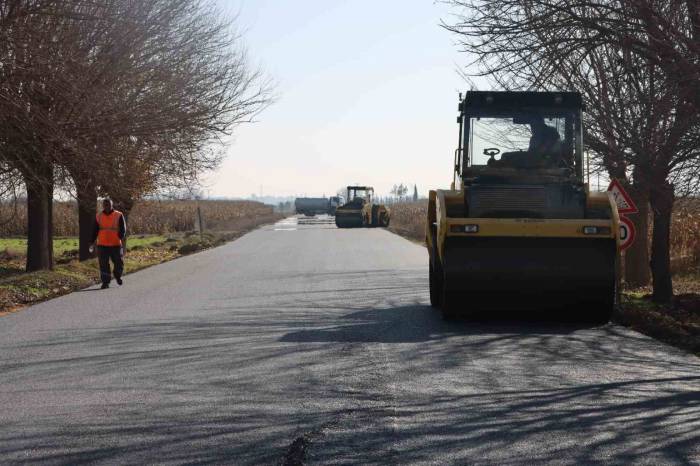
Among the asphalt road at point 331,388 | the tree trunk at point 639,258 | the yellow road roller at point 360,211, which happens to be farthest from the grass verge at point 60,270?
the yellow road roller at point 360,211

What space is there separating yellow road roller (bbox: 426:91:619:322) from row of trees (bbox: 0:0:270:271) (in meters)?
5.51

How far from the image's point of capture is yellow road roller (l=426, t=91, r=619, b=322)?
12.3 metres

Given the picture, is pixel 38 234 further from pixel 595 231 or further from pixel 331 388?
pixel 331 388

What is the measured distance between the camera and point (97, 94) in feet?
52.7

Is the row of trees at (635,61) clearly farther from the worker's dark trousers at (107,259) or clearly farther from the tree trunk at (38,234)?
the tree trunk at (38,234)

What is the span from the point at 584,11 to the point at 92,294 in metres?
9.97

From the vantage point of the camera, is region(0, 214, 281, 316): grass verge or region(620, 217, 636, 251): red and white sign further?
region(0, 214, 281, 316): grass verge

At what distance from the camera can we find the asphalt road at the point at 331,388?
20.5 feet

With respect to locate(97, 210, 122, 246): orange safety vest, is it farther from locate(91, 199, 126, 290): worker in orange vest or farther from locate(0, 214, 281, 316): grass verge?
locate(0, 214, 281, 316): grass verge

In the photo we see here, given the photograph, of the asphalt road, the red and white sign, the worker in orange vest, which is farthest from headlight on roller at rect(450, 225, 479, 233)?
the worker in orange vest

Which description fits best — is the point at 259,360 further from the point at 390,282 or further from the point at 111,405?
the point at 390,282

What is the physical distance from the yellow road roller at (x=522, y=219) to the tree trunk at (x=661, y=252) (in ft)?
7.80

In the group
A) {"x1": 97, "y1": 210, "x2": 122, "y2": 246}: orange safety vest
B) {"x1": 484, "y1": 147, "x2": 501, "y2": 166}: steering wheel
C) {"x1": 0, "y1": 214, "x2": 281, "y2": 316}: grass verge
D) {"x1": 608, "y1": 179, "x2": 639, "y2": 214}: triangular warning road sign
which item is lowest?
{"x1": 0, "y1": 214, "x2": 281, "y2": 316}: grass verge

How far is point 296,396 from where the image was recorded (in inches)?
313
